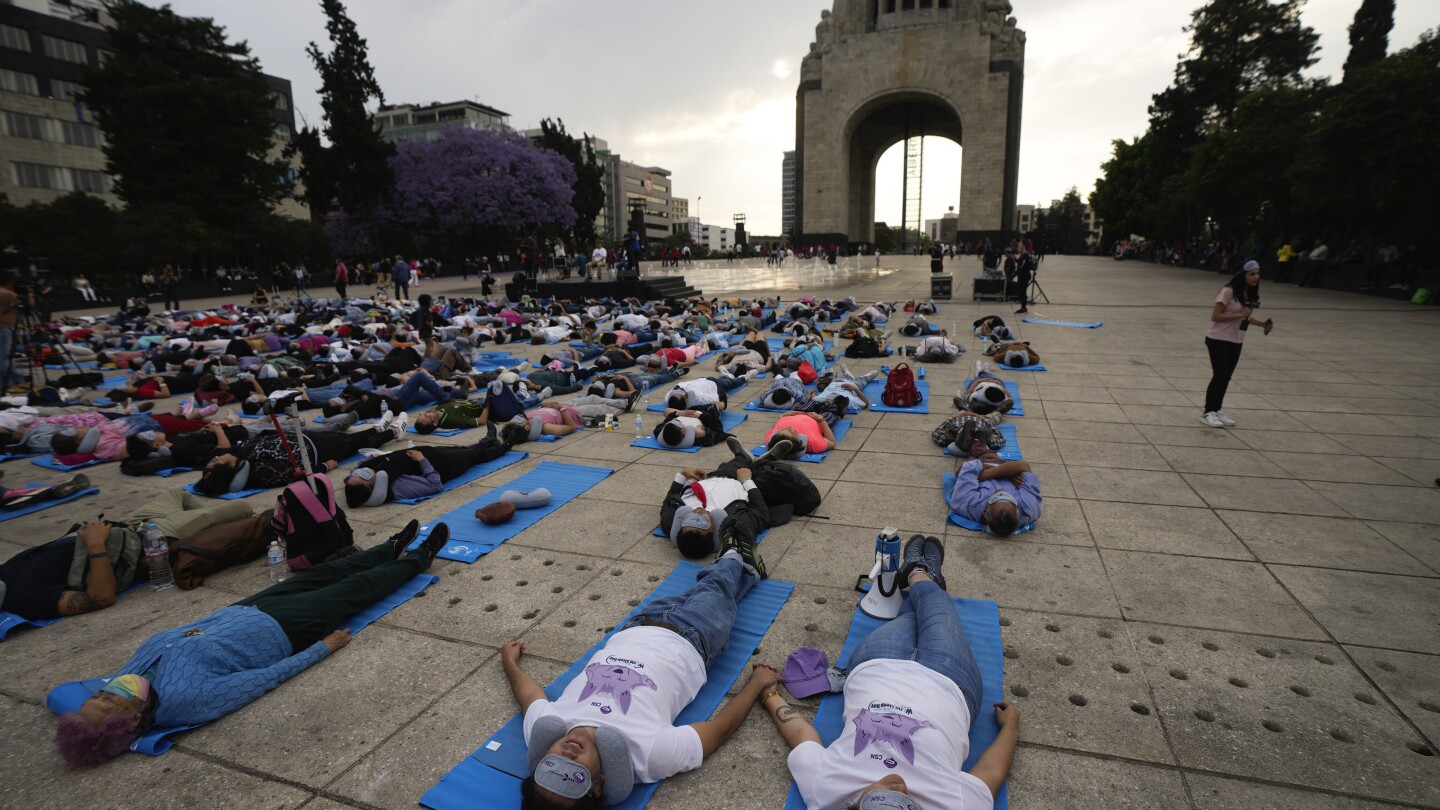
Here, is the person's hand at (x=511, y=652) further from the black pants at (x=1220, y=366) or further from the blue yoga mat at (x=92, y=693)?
the black pants at (x=1220, y=366)

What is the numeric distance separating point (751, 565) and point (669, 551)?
900 mm

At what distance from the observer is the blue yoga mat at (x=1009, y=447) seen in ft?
23.0

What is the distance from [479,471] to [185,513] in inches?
101

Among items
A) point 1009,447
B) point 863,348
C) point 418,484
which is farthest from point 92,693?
point 863,348

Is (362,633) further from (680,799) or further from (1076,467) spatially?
(1076,467)

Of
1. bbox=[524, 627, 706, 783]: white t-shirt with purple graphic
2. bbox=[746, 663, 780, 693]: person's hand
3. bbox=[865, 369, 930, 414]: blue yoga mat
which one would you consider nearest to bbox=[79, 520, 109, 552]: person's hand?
bbox=[524, 627, 706, 783]: white t-shirt with purple graphic

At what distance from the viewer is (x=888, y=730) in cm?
269

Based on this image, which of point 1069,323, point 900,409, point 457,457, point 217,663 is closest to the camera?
point 217,663

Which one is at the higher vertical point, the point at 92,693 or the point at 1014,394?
the point at 1014,394

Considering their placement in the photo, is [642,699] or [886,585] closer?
[642,699]

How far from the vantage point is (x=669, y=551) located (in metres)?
5.11

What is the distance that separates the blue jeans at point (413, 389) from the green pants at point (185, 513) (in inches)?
180

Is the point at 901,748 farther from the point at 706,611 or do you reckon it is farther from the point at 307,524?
the point at 307,524

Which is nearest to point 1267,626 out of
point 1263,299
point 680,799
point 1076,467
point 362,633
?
point 1076,467
